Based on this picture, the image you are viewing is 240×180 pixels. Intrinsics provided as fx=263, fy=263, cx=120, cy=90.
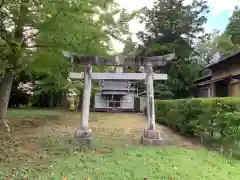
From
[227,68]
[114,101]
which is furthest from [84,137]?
[114,101]

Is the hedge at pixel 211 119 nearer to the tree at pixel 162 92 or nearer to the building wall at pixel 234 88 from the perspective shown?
the building wall at pixel 234 88

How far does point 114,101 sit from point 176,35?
31.5 feet

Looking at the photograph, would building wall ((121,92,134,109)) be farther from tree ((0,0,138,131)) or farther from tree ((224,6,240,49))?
tree ((0,0,138,131))

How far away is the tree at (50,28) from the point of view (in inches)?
295

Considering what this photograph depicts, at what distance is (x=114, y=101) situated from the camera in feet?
95.1

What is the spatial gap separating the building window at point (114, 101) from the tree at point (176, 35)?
5.75 meters

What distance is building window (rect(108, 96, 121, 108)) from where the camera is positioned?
28969 millimetres

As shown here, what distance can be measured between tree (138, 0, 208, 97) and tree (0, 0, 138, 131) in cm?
1554

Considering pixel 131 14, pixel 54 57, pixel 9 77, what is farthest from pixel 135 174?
pixel 9 77

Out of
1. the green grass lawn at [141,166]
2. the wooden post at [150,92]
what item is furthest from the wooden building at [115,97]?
the green grass lawn at [141,166]

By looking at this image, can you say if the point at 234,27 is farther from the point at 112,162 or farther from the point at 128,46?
the point at 112,162

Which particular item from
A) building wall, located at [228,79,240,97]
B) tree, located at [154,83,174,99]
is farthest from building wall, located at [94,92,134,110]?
building wall, located at [228,79,240,97]

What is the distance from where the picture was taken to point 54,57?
10969 millimetres

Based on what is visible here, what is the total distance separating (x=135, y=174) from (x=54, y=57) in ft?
23.4
